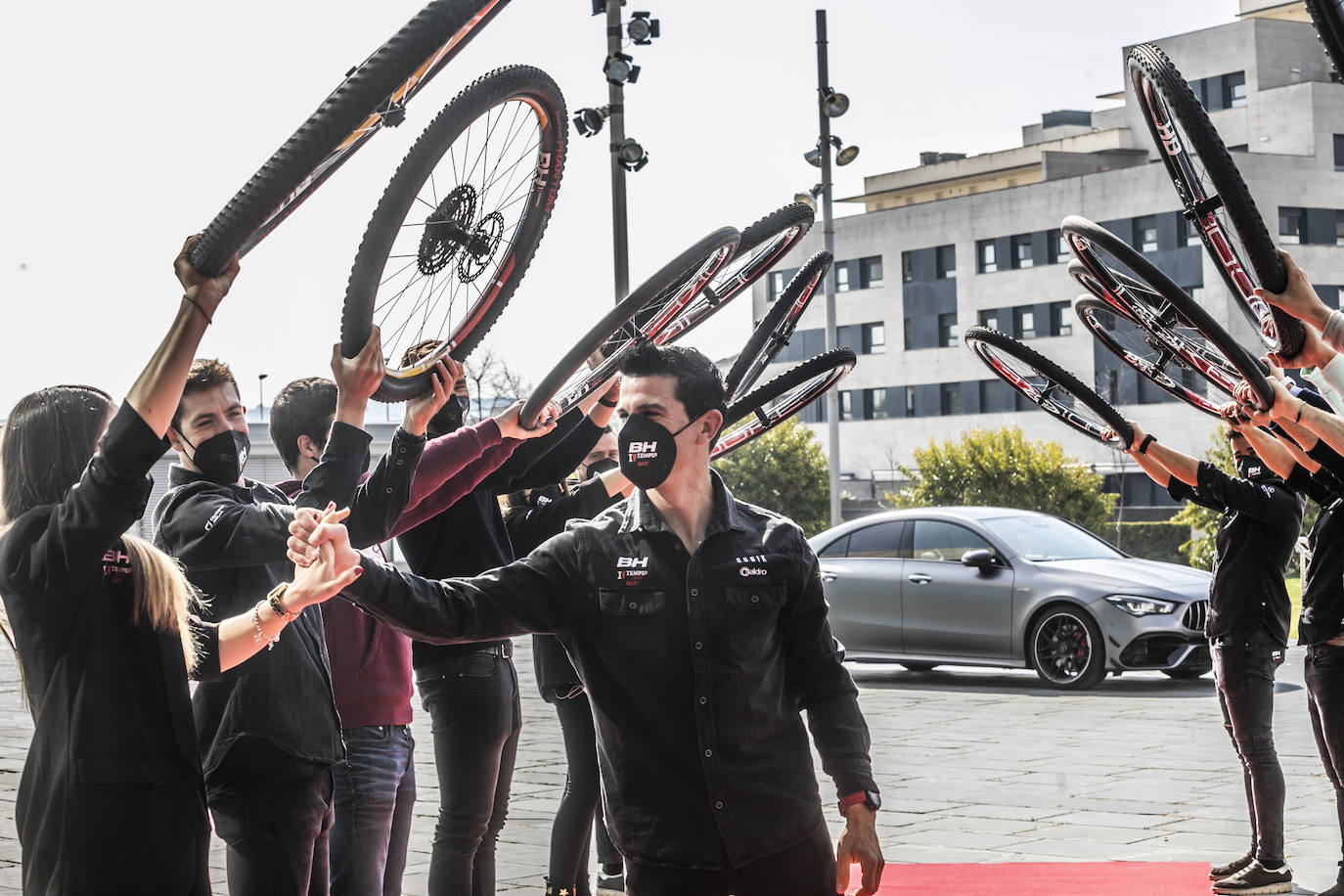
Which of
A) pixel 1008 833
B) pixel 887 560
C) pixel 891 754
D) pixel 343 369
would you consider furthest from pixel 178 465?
pixel 887 560

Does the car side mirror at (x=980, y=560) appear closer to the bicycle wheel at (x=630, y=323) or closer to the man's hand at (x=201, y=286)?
the bicycle wheel at (x=630, y=323)

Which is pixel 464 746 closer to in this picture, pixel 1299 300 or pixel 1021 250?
pixel 1299 300

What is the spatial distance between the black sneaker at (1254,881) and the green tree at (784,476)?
3977 centimetres

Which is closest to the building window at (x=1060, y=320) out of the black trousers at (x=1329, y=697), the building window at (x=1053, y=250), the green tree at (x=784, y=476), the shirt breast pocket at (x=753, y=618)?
the building window at (x=1053, y=250)

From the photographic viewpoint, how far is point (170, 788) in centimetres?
359

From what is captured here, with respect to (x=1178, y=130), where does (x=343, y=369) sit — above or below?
below

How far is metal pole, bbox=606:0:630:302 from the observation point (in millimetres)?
17719

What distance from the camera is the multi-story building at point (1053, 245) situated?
6681 cm

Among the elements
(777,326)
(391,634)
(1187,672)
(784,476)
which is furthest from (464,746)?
(784,476)

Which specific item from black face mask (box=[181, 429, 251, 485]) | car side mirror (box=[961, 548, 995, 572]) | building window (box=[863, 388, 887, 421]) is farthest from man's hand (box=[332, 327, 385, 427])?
building window (box=[863, 388, 887, 421])

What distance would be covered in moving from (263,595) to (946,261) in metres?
74.2

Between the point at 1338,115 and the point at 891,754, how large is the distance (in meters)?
64.4

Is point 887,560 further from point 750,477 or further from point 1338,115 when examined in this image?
point 1338,115

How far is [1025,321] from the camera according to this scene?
241 feet
